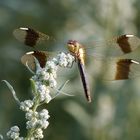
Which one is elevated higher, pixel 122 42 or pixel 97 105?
pixel 122 42

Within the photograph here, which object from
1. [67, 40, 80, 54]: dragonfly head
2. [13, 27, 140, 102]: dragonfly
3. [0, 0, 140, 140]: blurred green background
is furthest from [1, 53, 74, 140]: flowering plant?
[0, 0, 140, 140]: blurred green background

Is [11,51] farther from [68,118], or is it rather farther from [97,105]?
[97,105]

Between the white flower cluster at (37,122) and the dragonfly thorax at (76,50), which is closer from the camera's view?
the white flower cluster at (37,122)

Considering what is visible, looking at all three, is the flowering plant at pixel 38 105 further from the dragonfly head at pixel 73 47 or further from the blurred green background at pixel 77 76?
the blurred green background at pixel 77 76

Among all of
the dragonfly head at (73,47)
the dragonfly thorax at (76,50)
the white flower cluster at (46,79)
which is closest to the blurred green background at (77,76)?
the dragonfly thorax at (76,50)

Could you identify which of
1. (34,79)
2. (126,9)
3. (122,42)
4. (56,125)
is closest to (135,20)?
(126,9)

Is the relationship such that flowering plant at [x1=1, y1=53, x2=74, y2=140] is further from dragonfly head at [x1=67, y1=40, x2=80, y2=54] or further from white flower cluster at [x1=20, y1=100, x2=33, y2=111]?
dragonfly head at [x1=67, y1=40, x2=80, y2=54]
